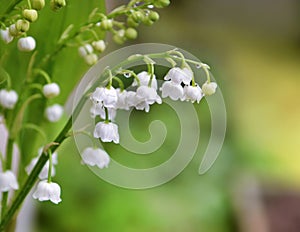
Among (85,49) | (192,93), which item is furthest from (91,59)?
(192,93)

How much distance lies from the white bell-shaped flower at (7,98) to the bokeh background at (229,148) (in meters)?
0.07

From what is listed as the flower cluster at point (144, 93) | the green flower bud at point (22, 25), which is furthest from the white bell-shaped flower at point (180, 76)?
the green flower bud at point (22, 25)

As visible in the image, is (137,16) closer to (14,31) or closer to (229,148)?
(14,31)

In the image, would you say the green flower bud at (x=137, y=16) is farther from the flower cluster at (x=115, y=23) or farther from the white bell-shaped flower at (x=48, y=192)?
the white bell-shaped flower at (x=48, y=192)

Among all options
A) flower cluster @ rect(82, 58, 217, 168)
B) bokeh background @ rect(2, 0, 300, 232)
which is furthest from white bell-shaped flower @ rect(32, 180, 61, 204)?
bokeh background @ rect(2, 0, 300, 232)

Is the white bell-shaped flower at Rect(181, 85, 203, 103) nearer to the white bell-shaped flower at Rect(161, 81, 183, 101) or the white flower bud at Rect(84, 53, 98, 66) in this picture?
the white bell-shaped flower at Rect(161, 81, 183, 101)

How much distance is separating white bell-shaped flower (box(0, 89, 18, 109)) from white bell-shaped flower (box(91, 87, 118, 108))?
12cm

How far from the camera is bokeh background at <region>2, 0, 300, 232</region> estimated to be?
5.20 ft

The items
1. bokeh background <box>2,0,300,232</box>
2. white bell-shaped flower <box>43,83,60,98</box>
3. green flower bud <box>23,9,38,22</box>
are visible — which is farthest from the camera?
bokeh background <box>2,0,300,232</box>

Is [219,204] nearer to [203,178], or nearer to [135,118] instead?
[203,178]

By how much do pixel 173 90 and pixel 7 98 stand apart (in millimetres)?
155

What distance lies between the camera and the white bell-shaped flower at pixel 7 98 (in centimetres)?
50

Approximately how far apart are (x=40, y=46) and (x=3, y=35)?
0.08 m

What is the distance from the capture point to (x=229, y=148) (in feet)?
6.63
